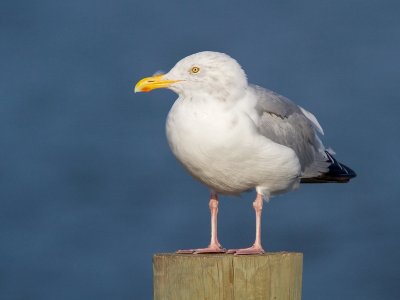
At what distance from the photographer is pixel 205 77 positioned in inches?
224

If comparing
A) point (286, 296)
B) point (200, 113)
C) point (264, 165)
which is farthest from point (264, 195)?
point (286, 296)

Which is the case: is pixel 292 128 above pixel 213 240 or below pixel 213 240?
above

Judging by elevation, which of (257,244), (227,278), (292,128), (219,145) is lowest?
(227,278)

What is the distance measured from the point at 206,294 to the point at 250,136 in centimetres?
127

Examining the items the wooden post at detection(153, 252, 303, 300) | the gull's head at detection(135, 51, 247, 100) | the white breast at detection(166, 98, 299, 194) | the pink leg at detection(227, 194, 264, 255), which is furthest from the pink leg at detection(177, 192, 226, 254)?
the gull's head at detection(135, 51, 247, 100)

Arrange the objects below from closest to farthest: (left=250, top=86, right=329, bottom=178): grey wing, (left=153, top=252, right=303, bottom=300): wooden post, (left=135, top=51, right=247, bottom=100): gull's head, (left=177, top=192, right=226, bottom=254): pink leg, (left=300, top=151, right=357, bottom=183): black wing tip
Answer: (left=153, top=252, right=303, bottom=300): wooden post → (left=177, top=192, right=226, bottom=254): pink leg → (left=135, top=51, right=247, bottom=100): gull's head → (left=250, top=86, right=329, bottom=178): grey wing → (left=300, top=151, right=357, bottom=183): black wing tip

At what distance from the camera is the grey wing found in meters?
5.92

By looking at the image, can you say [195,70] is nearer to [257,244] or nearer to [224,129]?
[224,129]

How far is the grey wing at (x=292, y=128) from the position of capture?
19.4ft

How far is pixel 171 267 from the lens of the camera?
15.7 feet

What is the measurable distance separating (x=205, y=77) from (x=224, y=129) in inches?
13.5

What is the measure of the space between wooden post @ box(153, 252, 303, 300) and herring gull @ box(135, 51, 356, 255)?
0.57 metres

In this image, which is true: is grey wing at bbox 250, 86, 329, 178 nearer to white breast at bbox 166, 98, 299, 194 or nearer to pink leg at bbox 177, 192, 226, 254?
white breast at bbox 166, 98, 299, 194

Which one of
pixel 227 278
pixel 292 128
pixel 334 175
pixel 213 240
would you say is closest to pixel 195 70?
pixel 292 128
